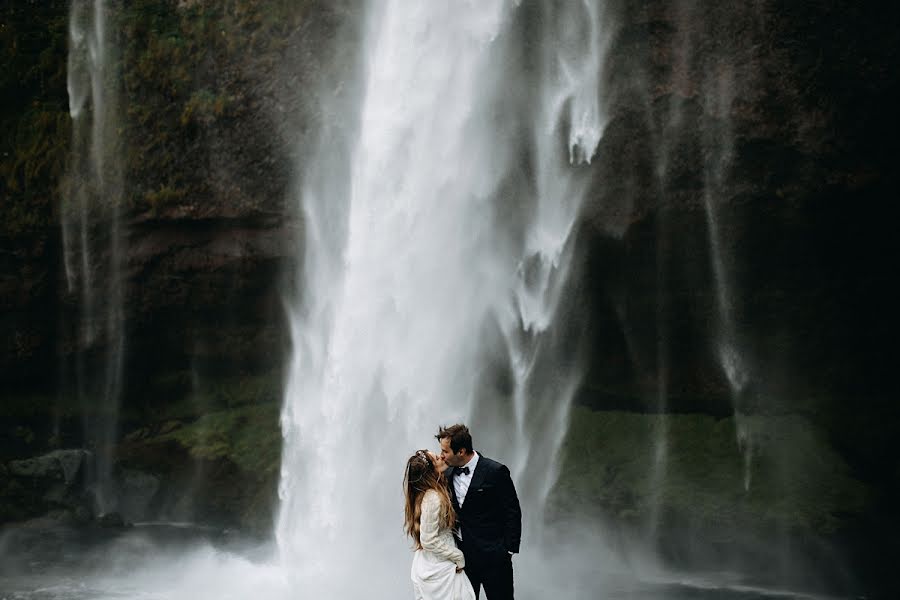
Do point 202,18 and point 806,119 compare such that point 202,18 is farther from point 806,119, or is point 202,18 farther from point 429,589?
point 429,589

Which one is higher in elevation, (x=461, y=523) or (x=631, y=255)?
(x=631, y=255)

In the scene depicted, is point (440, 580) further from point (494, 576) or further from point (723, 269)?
point (723, 269)

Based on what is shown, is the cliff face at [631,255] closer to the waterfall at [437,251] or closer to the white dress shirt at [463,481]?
the waterfall at [437,251]

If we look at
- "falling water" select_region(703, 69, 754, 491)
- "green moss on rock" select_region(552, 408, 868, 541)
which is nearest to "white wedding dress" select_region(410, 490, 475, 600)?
"green moss on rock" select_region(552, 408, 868, 541)

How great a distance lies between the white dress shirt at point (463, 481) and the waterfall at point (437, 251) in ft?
16.4

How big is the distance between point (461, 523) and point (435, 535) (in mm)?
184

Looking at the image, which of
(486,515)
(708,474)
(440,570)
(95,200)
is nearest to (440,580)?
(440,570)

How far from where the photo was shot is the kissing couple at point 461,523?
201 inches

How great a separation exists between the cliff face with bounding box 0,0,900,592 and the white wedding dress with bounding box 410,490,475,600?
6628mm

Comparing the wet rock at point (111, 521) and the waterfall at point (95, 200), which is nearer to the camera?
the wet rock at point (111, 521)

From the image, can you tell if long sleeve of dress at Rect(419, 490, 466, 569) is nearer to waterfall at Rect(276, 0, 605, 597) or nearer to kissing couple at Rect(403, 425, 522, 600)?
kissing couple at Rect(403, 425, 522, 600)

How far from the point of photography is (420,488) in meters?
5.09

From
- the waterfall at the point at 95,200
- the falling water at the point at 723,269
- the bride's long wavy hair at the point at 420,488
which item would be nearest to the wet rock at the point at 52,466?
the waterfall at the point at 95,200

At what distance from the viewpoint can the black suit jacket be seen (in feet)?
17.0
